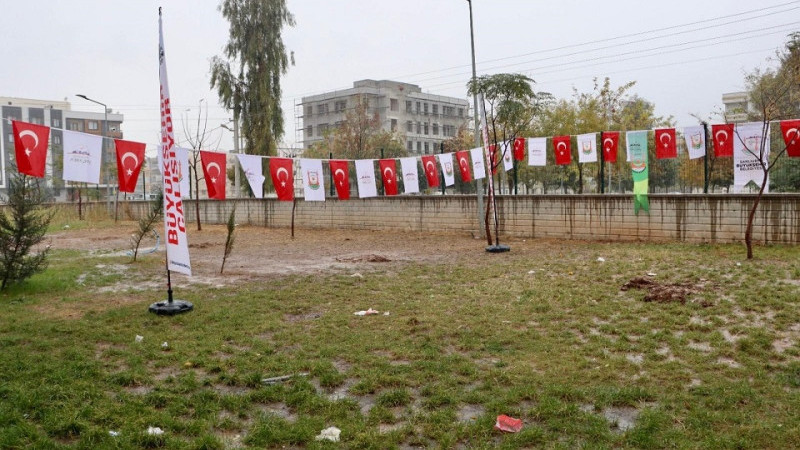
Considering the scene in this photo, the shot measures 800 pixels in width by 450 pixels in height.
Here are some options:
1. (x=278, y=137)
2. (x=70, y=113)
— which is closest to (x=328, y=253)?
(x=278, y=137)

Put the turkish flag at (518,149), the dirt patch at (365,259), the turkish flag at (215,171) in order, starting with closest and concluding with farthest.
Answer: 1. the dirt patch at (365,259)
2. the turkish flag at (518,149)
3. the turkish flag at (215,171)

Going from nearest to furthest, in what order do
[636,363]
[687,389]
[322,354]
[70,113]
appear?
[687,389], [636,363], [322,354], [70,113]

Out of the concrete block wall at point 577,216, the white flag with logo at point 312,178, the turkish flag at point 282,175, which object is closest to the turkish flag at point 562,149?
the concrete block wall at point 577,216

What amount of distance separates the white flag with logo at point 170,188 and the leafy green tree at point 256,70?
24782 mm

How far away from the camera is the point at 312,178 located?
19.9m

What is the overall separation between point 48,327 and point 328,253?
8.29 m

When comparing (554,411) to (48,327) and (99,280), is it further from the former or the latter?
(99,280)

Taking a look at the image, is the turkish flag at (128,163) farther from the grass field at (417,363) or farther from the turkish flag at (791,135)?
the turkish flag at (791,135)

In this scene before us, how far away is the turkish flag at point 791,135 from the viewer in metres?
12.8

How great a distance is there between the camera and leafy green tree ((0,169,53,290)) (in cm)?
945

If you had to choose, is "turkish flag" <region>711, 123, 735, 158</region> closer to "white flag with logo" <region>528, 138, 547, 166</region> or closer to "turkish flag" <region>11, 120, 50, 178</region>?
"white flag with logo" <region>528, 138, 547, 166</region>

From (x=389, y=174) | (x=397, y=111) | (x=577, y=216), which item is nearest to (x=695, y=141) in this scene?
(x=577, y=216)

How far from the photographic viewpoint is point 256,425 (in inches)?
172

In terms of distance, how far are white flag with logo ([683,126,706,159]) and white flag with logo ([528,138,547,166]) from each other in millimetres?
3527
